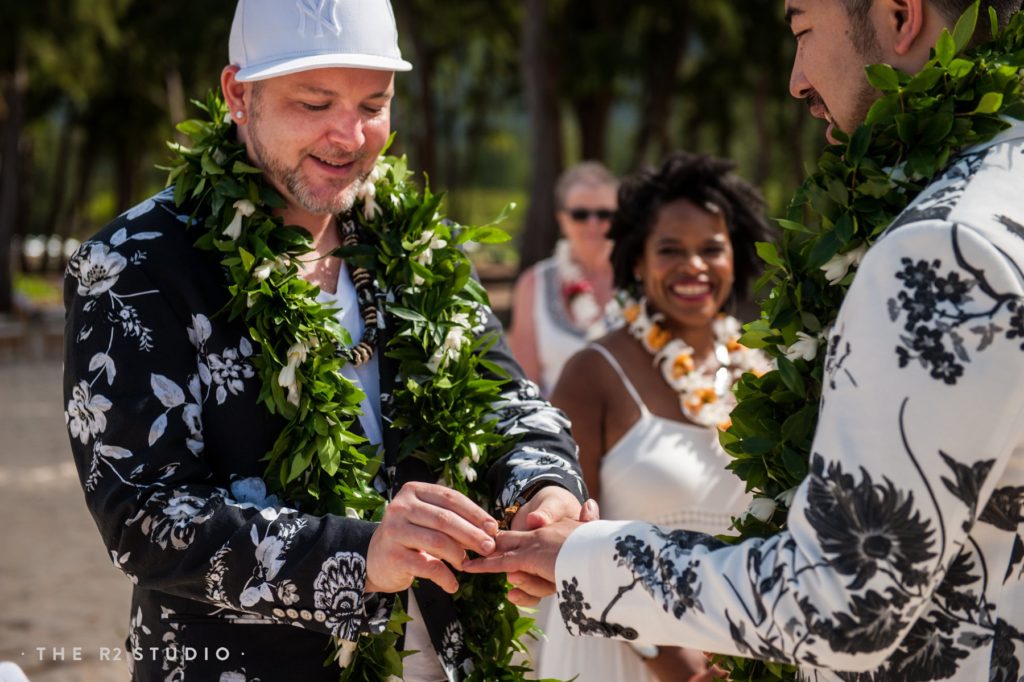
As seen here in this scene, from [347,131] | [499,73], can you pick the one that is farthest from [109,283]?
[499,73]

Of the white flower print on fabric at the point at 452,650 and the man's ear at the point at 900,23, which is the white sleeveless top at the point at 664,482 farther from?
the man's ear at the point at 900,23

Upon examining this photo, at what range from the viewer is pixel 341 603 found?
2283mm

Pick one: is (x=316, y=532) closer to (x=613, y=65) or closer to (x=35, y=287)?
(x=613, y=65)

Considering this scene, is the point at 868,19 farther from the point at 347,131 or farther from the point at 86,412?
the point at 86,412

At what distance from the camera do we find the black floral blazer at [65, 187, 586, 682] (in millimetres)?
2268

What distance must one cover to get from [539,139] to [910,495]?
16.7 metres

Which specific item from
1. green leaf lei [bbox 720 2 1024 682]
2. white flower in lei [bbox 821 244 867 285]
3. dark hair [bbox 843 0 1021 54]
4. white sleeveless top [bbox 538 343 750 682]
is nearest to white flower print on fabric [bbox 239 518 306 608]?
green leaf lei [bbox 720 2 1024 682]

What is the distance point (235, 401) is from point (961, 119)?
158cm

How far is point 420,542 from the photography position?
225 centimetres

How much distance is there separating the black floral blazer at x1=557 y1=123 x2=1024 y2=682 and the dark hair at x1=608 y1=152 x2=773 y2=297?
254cm

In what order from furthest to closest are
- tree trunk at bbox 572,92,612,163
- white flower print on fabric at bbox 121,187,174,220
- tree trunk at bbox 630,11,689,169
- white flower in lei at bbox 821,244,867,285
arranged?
tree trunk at bbox 630,11,689,169, tree trunk at bbox 572,92,612,163, white flower print on fabric at bbox 121,187,174,220, white flower in lei at bbox 821,244,867,285

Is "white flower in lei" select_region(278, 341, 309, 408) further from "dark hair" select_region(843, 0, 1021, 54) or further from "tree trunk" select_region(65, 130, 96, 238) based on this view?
"tree trunk" select_region(65, 130, 96, 238)

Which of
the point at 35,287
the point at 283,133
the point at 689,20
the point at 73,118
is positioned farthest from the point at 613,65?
the point at 73,118

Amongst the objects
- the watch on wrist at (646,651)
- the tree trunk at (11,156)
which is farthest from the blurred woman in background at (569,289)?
the tree trunk at (11,156)
